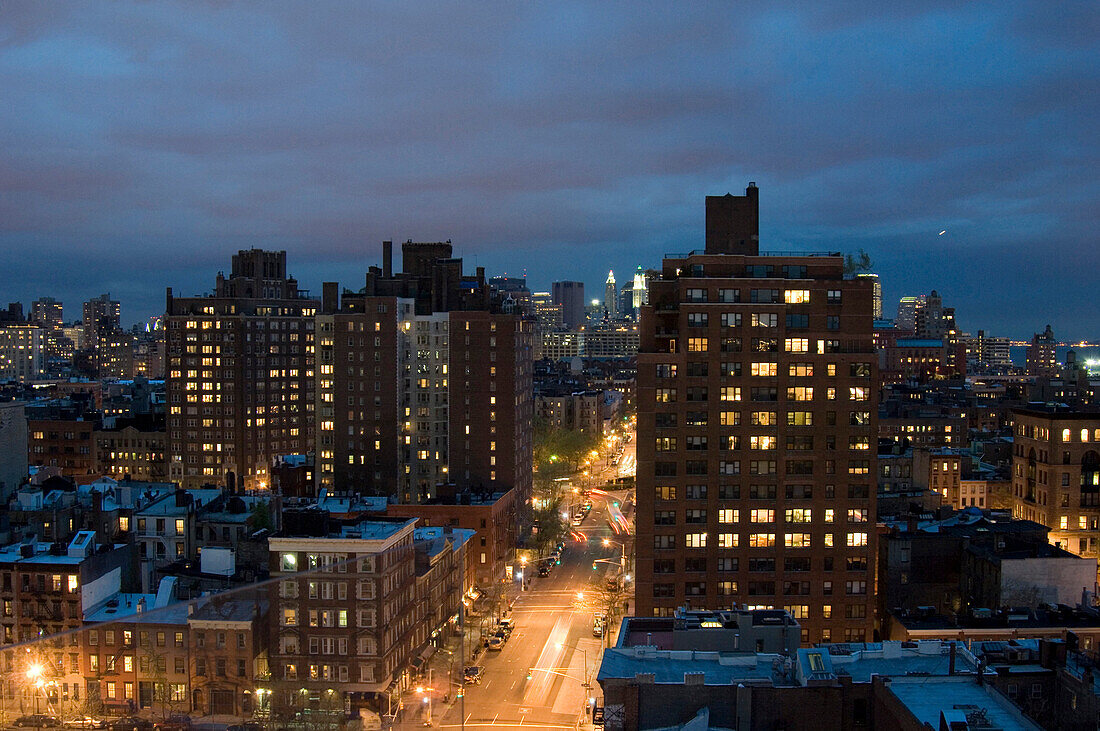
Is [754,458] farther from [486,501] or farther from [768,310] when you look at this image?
[486,501]

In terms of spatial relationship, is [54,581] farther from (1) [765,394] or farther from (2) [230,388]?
(2) [230,388]

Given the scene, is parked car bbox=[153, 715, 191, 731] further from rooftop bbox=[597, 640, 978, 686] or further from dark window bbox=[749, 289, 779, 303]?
dark window bbox=[749, 289, 779, 303]

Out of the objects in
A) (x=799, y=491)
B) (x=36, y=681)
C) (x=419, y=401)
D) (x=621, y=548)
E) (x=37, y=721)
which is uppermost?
(x=419, y=401)

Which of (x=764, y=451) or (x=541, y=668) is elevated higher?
(x=764, y=451)

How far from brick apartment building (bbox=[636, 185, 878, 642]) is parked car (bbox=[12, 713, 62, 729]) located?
29.2 m

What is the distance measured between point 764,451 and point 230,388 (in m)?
73.5

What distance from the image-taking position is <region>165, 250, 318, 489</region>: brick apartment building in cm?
10188

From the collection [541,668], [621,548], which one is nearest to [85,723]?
[541,668]

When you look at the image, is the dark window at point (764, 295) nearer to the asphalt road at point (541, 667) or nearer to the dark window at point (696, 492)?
the dark window at point (696, 492)

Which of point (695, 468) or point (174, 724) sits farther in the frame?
point (695, 468)

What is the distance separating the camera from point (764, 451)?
43.2 metres

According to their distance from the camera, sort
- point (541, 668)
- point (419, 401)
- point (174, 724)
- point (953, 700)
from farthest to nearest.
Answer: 1. point (419, 401)
2. point (541, 668)
3. point (953, 700)
4. point (174, 724)

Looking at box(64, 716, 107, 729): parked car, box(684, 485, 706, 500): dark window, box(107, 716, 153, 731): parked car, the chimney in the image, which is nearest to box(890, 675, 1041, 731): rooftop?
box(684, 485, 706, 500): dark window

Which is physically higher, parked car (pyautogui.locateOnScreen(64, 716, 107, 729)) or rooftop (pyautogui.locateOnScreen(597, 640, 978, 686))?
parked car (pyautogui.locateOnScreen(64, 716, 107, 729))
